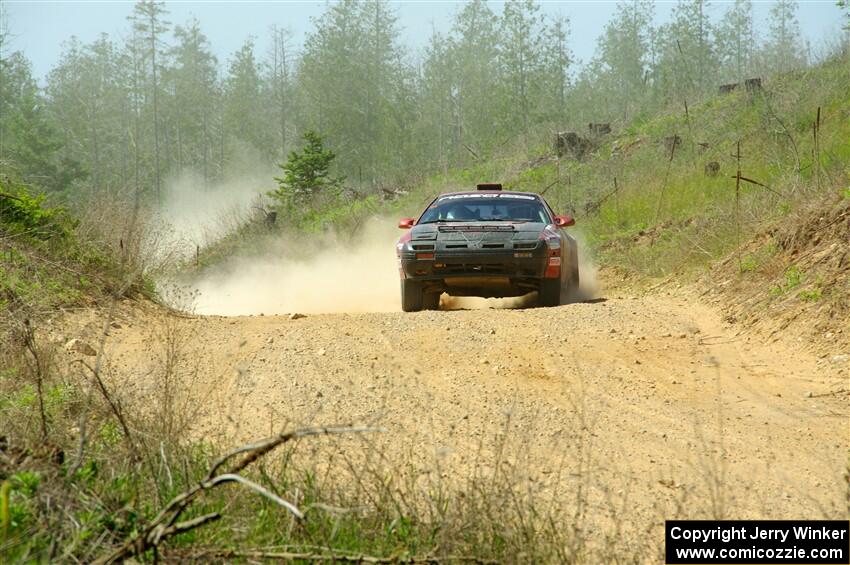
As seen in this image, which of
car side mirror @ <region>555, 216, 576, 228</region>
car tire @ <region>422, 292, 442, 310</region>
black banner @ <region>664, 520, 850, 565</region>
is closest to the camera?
black banner @ <region>664, 520, 850, 565</region>

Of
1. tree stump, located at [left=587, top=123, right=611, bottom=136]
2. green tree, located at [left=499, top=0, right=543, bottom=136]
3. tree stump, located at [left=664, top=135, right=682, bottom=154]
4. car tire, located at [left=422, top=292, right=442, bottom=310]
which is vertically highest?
green tree, located at [left=499, top=0, right=543, bottom=136]

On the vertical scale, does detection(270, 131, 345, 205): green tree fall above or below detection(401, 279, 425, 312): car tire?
above

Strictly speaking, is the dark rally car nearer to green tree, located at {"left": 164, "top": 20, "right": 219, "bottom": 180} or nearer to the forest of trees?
the forest of trees

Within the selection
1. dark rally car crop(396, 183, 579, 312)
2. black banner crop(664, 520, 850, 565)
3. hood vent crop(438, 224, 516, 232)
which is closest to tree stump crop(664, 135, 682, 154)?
dark rally car crop(396, 183, 579, 312)

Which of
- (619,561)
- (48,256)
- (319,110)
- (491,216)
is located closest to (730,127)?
(491,216)

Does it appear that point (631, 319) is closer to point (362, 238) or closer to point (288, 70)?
point (362, 238)

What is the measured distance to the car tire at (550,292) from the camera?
12305 millimetres

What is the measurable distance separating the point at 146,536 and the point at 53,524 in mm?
626

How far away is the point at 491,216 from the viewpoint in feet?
43.3

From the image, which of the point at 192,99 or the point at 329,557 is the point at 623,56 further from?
the point at 329,557

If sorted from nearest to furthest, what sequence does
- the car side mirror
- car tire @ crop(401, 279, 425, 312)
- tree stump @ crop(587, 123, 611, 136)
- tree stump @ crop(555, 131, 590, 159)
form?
car tire @ crop(401, 279, 425, 312) < the car side mirror < tree stump @ crop(555, 131, 590, 159) < tree stump @ crop(587, 123, 611, 136)

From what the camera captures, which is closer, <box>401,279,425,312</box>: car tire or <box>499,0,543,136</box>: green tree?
<box>401,279,425,312</box>: car tire

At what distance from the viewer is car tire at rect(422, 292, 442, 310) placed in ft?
40.9

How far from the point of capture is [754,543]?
4504mm
